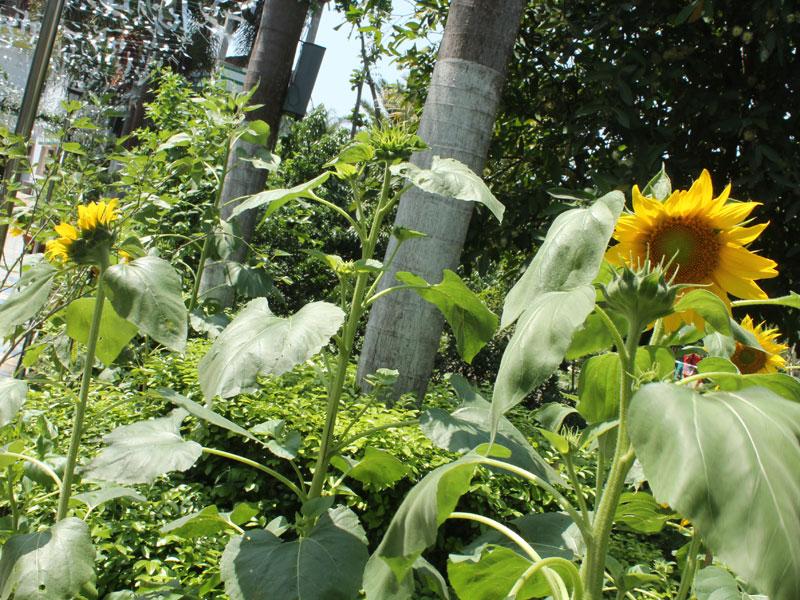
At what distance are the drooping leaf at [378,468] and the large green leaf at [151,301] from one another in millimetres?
461

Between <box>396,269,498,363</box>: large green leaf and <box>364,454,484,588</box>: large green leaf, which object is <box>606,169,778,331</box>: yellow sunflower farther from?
<box>364,454,484,588</box>: large green leaf

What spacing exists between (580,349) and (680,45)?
3107 millimetres

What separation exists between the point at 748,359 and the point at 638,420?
3.20ft

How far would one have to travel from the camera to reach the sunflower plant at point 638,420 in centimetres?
69

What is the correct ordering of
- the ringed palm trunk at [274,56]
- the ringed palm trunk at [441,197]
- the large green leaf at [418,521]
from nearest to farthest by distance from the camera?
the large green leaf at [418,521] → the ringed palm trunk at [441,197] → the ringed palm trunk at [274,56]

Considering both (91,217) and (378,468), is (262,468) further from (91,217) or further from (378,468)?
(91,217)

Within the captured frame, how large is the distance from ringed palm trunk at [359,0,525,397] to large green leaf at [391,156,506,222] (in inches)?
61.1

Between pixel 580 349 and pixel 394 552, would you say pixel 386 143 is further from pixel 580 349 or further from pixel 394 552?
pixel 394 552

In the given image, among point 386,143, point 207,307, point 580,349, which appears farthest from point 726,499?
point 207,307

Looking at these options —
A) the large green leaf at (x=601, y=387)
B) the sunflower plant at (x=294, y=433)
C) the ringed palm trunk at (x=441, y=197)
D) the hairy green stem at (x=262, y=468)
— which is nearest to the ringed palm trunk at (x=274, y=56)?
the ringed palm trunk at (x=441, y=197)

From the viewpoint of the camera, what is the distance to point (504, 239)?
4.15m

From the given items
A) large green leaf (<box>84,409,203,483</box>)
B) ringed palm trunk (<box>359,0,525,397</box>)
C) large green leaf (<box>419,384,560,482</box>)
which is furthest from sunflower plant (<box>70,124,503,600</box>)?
ringed palm trunk (<box>359,0,525,397</box>)

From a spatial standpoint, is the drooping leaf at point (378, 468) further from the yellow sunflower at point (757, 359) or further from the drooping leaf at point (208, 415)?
the yellow sunflower at point (757, 359)

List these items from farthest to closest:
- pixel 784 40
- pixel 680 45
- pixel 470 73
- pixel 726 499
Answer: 1. pixel 680 45
2. pixel 784 40
3. pixel 470 73
4. pixel 726 499
